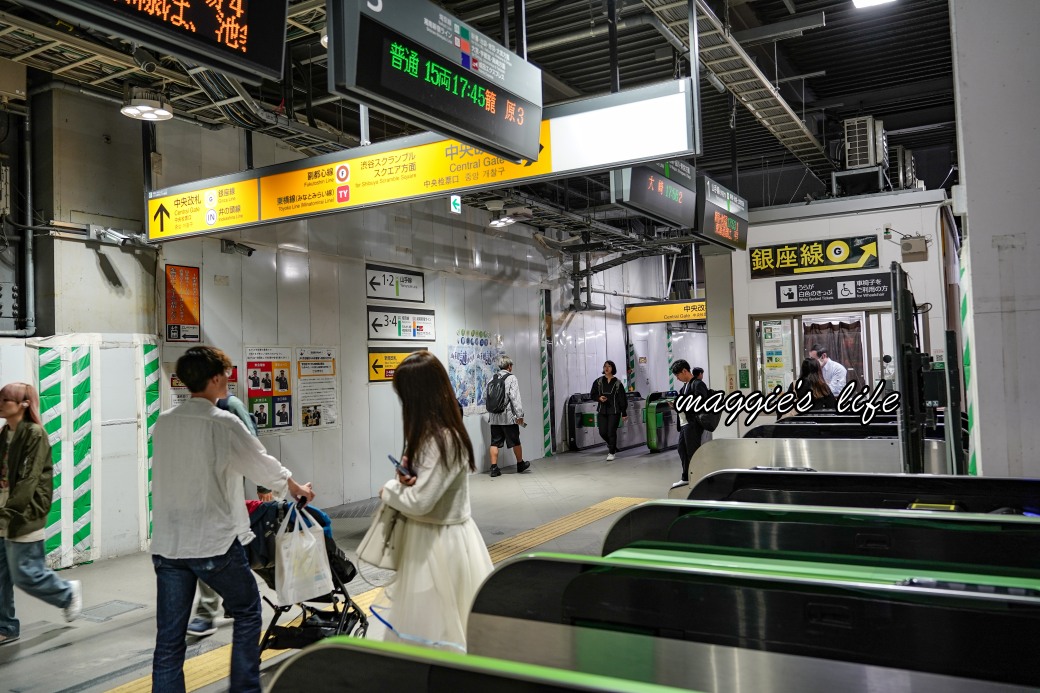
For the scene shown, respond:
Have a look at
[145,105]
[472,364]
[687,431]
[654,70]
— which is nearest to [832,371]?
[687,431]

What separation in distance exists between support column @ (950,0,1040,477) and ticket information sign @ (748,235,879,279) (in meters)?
6.02

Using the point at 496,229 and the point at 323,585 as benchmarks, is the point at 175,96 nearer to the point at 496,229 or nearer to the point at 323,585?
the point at 323,585

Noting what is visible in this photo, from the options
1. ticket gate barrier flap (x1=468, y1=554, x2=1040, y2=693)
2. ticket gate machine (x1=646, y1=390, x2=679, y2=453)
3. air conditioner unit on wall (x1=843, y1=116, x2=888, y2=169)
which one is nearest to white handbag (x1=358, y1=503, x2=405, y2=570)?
ticket gate barrier flap (x1=468, y1=554, x2=1040, y2=693)

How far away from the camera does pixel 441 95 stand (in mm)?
3969

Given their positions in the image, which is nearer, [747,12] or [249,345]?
[747,12]

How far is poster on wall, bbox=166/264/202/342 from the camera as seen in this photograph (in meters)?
7.33

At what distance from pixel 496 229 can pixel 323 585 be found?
9.18 m

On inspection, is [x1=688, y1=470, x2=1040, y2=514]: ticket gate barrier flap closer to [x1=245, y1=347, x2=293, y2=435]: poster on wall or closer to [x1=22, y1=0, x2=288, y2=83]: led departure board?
[x1=22, y1=0, x2=288, y2=83]: led departure board

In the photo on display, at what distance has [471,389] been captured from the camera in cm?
1166

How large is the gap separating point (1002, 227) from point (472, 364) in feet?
29.0

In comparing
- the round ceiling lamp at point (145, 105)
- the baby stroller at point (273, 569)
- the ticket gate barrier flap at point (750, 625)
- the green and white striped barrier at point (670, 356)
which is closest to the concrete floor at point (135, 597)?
the baby stroller at point (273, 569)

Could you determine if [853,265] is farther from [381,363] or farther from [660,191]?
[381,363]

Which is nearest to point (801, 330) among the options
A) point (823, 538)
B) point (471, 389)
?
point (471, 389)

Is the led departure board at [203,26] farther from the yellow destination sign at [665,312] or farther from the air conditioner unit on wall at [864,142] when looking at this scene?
the yellow destination sign at [665,312]
